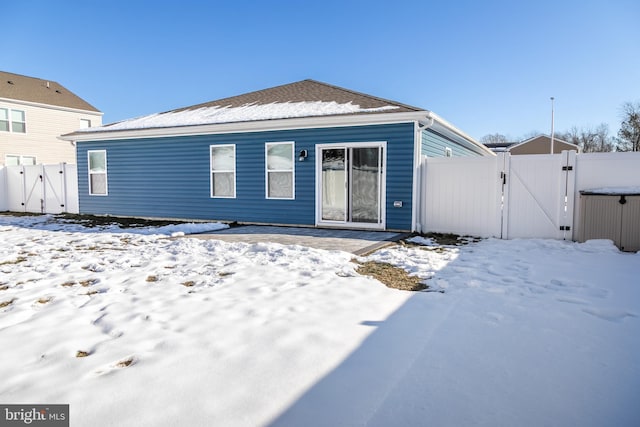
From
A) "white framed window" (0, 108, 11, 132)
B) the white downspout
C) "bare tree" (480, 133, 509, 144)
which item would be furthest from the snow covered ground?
"bare tree" (480, 133, 509, 144)

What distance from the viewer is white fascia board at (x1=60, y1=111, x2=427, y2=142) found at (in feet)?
27.1

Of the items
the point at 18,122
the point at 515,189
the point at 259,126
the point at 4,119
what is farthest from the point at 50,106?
the point at 515,189

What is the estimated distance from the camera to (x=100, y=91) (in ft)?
82.5

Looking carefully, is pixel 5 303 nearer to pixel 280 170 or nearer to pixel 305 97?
pixel 280 170

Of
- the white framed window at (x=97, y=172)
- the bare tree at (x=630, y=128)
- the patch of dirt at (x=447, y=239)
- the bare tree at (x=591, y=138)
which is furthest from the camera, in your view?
the bare tree at (x=591, y=138)

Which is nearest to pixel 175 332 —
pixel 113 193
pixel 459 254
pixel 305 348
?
pixel 305 348

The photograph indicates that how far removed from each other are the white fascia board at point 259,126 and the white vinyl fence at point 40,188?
6.34 ft

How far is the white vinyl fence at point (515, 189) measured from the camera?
23.4 ft

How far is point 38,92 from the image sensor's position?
1969 centimetres

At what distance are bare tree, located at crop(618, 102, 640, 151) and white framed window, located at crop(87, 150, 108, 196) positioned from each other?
3228 cm

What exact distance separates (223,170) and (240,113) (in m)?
1.57

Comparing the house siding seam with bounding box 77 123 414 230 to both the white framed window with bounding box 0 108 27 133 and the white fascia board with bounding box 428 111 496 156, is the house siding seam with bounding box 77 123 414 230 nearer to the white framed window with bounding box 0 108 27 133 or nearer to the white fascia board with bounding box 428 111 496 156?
the white fascia board with bounding box 428 111 496 156

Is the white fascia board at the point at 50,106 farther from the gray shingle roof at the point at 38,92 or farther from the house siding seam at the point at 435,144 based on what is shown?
the house siding seam at the point at 435,144

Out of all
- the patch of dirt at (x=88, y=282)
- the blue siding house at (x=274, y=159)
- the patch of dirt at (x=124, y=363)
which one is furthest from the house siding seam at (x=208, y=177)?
the patch of dirt at (x=124, y=363)
